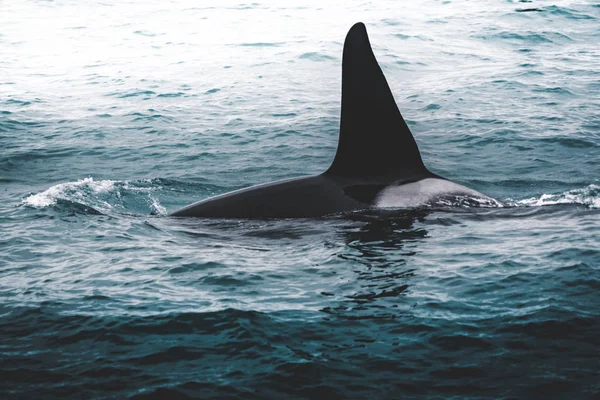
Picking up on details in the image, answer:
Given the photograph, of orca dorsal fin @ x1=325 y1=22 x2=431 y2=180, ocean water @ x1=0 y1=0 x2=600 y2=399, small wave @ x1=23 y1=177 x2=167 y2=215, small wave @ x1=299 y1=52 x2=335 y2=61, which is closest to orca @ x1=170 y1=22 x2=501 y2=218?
orca dorsal fin @ x1=325 y1=22 x2=431 y2=180

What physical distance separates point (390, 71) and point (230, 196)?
19.6 m

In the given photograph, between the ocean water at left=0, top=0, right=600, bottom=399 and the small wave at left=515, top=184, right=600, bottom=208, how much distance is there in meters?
0.05

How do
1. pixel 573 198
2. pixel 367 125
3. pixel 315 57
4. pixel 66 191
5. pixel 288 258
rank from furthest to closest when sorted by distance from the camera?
pixel 315 57, pixel 66 191, pixel 573 198, pixel 367 125, pixel 288 258

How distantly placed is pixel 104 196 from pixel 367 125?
20.8 feet

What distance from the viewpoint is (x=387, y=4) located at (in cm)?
5088

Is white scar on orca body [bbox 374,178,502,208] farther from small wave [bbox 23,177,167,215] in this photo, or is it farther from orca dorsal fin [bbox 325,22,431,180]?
small wave [bbox 23,177,167,215]

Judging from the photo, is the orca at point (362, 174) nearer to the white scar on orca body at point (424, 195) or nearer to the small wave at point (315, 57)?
the white scar on orca body at point (424, 195)

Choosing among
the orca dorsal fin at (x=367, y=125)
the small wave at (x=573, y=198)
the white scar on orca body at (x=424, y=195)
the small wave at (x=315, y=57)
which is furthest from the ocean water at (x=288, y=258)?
the small wave at (x=315, y=57)

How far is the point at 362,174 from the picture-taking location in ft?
37.7

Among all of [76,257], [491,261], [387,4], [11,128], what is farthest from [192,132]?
[387,4]

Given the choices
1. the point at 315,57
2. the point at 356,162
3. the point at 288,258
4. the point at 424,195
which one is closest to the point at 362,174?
the point at 356,162

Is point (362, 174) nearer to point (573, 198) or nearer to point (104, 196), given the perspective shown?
point (573, 198)

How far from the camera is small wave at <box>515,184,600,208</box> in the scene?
1222 cm

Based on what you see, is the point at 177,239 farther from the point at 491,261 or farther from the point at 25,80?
the point at 25,80
